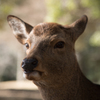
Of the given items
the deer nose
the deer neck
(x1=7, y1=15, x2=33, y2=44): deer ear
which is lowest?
the deer neck

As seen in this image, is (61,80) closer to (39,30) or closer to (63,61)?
(63,61)

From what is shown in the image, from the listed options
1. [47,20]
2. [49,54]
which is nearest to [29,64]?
[49,54]

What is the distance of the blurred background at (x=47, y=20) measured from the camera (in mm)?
14023

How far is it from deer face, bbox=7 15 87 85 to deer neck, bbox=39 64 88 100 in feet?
Answer: 0.45

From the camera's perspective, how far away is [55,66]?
122 inches

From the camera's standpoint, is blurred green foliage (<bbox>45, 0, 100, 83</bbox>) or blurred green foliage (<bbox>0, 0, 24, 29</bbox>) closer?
blurred green foliage (<bbox>45, 0, 100, 83</bbox>)

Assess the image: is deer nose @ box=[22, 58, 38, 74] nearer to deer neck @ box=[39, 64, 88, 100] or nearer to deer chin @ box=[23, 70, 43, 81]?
deer chin @ box=[23, 70, 43, 81]

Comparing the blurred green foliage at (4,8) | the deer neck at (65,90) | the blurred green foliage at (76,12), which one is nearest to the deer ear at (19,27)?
the deer neck at (65,90)

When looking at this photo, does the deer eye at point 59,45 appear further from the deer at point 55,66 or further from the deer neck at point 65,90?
the deer neck at point 65,90

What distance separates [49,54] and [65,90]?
609 millimetres

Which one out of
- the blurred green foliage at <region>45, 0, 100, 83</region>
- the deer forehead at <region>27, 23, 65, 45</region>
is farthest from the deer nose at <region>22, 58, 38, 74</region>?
the blurred green foliage at <region>45, 0, 100, 83</region>

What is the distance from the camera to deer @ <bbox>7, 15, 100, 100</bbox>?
2893 mm

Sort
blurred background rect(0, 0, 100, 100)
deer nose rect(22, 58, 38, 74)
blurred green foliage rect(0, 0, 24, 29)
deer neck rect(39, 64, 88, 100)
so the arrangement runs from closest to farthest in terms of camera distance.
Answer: deer nose rect(22, 58, 38, 74) → deer neck rect(39, 64, 88, 100) → blurred background rect(0, 0, 100, 100) → blurred green foliage rect(0, 0, 24, 29)

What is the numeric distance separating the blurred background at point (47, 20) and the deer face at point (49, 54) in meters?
8.78
